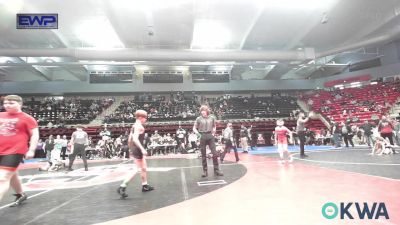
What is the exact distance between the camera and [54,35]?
62.0ft

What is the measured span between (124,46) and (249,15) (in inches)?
403

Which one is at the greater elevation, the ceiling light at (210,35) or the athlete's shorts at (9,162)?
the ceiling light at (210,35)

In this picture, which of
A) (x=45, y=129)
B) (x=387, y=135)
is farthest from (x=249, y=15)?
(x=45, y=129)

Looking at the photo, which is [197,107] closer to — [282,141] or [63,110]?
[63,110]

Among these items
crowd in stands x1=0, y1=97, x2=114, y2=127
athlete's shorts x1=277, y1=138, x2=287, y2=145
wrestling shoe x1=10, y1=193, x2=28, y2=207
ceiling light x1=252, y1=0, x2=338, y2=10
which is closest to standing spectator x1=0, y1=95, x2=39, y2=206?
wrestling shoe x1=10, y1=193, x2=28, y2=207

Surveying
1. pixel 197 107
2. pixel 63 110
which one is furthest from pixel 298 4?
pixel 63 110

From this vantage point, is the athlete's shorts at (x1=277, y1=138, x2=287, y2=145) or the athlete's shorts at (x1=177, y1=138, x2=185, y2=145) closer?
the athlete's shorts at (x1=277, y1=138, x2=287, y2=145)

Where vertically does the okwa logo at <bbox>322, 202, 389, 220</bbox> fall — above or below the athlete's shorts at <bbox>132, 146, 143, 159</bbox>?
below

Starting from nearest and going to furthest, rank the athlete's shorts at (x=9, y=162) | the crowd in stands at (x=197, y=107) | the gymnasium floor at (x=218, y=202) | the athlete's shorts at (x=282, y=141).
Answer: the gymnasium floor at (x=218, y=202) → the athlete's shorts at (x=9, y=162) → the athlete's shorts at (x=282, y=141) → the crowd in stands at (x=197, y=107)
